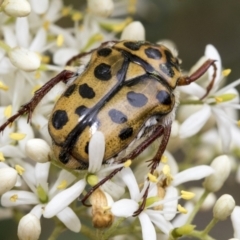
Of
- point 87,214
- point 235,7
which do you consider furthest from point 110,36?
point 235,7

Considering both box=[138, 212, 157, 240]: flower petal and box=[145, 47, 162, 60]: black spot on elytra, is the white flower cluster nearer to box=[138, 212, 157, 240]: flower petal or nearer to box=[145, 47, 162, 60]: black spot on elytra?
box=[138, 212, 157, 240]: flower petal

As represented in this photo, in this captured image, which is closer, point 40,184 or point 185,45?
point 40,184

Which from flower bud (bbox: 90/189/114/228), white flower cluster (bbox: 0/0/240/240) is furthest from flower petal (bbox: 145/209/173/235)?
flower bud (bbox: 90/189/114/228)

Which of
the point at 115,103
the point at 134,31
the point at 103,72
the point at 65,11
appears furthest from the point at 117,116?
the point at 65,11

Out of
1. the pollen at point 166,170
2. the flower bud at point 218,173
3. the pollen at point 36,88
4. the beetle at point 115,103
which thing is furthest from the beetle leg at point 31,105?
the flower bud at point 218,173

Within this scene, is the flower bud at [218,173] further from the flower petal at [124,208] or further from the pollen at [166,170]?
the flower petal at [124,208]

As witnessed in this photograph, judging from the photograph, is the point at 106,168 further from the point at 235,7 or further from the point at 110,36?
the point at 235,7
